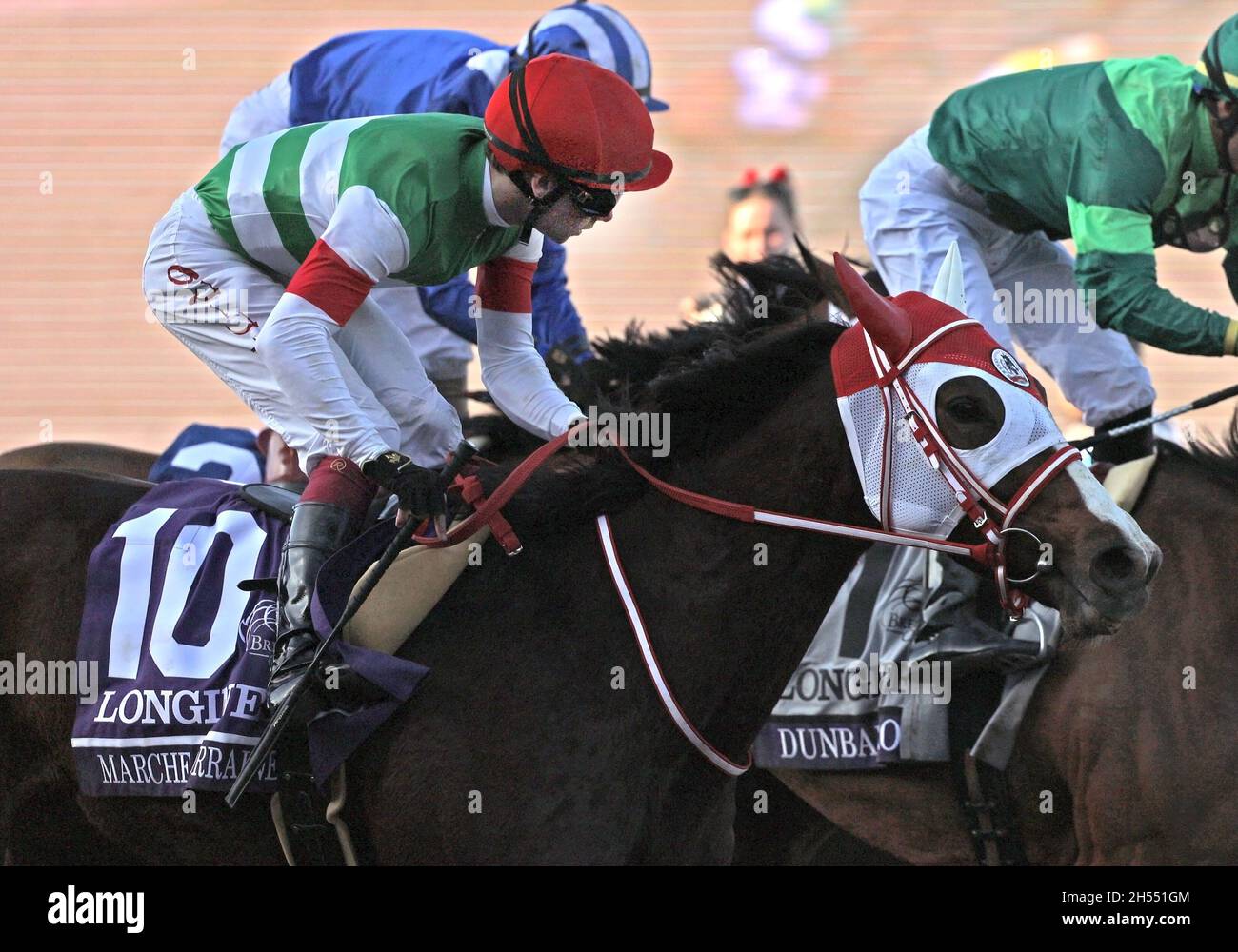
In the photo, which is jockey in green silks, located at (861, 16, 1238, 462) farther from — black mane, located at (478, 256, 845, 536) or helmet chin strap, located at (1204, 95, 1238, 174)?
black mane, located at (478, 256, 845, 536)

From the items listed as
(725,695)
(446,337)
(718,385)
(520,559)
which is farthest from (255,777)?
(446,337)

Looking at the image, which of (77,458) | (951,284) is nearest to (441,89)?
(77,458)

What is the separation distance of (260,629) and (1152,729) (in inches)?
79.3

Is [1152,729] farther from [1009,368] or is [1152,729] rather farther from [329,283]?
[329,283]

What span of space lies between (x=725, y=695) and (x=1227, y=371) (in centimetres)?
882

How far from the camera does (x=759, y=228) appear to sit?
6703 mm

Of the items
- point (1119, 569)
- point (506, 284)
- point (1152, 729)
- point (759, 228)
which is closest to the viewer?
point (1119, 569)

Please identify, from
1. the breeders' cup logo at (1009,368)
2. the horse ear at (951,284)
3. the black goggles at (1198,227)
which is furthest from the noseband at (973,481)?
the black goggles at (1198,227)

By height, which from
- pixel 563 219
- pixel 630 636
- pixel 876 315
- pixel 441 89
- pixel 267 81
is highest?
pixel 267 81

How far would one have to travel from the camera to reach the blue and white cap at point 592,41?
4719 millimetres

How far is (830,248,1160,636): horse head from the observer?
8.46 ft
